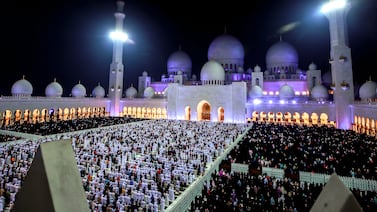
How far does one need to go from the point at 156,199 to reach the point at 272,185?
491 centimetres

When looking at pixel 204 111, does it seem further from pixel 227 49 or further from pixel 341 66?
pixel 341 66

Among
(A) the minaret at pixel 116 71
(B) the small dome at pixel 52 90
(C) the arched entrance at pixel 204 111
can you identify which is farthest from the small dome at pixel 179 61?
(B) the small dome at pixel 52 90

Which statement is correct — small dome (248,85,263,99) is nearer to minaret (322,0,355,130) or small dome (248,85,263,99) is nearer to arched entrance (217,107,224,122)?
arched entrance (217,107,224,122)

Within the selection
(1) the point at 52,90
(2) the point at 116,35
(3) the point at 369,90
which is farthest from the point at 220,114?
(1) the point at 52,90

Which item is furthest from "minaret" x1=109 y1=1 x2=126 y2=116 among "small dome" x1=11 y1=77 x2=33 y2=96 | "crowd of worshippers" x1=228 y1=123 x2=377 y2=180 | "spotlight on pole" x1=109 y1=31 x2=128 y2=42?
"crowd of worshippers" x1=228 y1=123 x2=377 y2=180

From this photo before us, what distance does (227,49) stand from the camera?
3772 cm

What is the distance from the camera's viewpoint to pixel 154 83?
43125 millimetres

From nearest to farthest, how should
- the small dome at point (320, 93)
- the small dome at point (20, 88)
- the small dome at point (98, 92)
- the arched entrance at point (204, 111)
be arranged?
the small dome at point (20, 88)
the small dome at point (320, 93)
the arched entrance at point (204, 111)
the small dome at point (98, 92)

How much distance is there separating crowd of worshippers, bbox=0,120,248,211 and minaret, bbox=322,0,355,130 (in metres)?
17.6

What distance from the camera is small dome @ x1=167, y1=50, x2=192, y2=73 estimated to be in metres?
41.8

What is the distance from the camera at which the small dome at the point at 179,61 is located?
137 feet

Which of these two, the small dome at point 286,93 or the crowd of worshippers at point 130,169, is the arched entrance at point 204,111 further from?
the crowd of worshippers at point 130,169

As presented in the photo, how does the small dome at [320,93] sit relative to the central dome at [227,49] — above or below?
below

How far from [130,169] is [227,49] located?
106 ft
